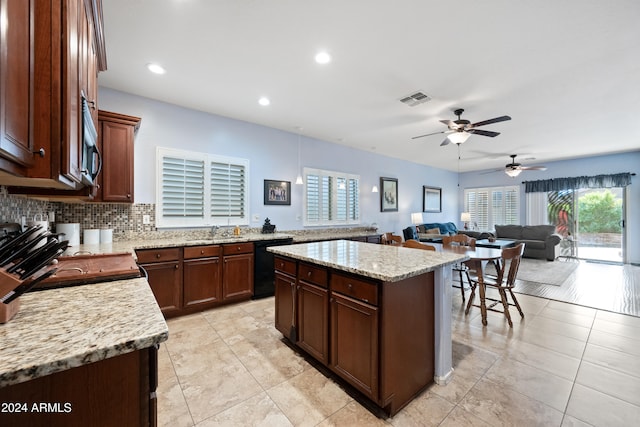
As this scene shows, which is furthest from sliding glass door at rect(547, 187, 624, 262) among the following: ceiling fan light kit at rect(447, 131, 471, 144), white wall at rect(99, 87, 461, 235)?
ceiling fan light kit at rect(447, 131, 471, 144)

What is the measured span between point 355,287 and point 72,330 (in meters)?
1.39

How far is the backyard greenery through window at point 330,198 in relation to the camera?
17.2ft

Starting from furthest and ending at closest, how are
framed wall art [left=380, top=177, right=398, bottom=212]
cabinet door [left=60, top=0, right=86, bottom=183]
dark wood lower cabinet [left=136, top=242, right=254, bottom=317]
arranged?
framed wall art [left=380, top=177, right=398, bottom=212], dark wood lower cabinet [left=136, top=242, right=254, bottom=317], cabinet door [left=60, top=0, right=86, bottom=183]

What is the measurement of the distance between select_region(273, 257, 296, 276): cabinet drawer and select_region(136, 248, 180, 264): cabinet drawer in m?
1.40

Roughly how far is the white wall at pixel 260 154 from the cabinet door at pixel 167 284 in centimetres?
103

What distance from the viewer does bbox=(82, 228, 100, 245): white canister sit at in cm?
296

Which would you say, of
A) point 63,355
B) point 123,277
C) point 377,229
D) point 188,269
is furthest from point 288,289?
point 377,229

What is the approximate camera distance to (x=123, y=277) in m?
1.51

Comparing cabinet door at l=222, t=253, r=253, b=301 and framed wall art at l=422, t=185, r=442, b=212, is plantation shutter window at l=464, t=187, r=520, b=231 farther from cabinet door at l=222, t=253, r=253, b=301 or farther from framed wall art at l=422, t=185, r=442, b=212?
cabinet door at l=222, t=253, r=253, b=301

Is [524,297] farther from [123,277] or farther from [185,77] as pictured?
[185,77]

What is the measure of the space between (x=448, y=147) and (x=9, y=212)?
6.76 m

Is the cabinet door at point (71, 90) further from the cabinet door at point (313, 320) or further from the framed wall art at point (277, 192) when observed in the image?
the framed wall art at point (277, 192)

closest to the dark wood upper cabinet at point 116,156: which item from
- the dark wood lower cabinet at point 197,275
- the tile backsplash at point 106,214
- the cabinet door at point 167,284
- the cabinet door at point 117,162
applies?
the cabinet door at point 117,162

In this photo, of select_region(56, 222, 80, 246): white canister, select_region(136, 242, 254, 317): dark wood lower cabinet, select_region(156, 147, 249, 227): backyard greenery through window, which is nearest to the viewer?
select_region(56, 222, 80, 246): white canister
